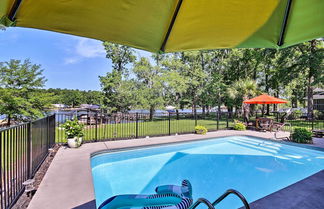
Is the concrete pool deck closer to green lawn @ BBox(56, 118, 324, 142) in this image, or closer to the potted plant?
the potted plant

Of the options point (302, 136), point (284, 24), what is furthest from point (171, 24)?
point (302, 136)

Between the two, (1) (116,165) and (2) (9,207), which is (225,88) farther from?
(2) (9,207)

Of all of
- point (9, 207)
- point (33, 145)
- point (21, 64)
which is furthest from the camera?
point (21, 64)

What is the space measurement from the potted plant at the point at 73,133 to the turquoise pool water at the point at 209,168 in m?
1.14

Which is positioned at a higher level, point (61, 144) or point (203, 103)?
point (203, 103)

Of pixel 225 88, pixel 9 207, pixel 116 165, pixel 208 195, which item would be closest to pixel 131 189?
pixel 116 165

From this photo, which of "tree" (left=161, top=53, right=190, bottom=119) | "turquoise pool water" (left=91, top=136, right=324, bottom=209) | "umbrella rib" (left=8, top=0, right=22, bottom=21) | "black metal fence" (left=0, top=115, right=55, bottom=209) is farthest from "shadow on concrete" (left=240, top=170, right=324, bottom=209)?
"tree" (left=161, top=53, right=190, bottom=119)

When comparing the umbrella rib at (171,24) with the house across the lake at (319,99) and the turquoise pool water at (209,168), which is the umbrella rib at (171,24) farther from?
the house across the lake at (319,99)

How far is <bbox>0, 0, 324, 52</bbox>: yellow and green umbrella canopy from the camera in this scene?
1.21 metres

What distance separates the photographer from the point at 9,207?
2689mm

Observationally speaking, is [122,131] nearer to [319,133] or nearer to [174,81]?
[174,81]

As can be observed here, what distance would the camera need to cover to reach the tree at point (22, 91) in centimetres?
663

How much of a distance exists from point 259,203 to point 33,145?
4821mm

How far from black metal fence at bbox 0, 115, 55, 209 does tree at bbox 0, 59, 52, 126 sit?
3.16 m
